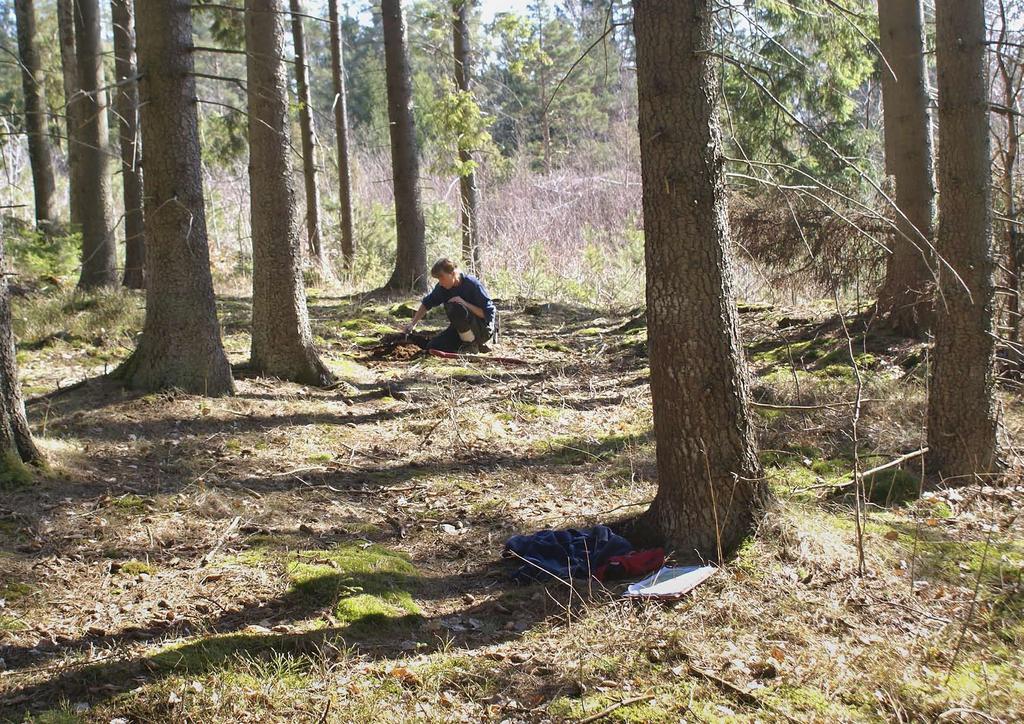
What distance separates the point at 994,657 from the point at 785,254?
7138 mm

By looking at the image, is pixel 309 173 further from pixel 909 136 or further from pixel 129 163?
pixel 909 136

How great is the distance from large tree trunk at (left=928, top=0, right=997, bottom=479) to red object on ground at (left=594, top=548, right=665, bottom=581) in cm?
269

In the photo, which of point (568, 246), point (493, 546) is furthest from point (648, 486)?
point (568, 246)

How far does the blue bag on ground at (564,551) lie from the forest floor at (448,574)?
A: 13 cm

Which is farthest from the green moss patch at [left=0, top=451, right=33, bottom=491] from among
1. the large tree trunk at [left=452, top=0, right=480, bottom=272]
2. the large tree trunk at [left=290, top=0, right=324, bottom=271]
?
the large tree trunk at [left=452, top=0, right=480, bottom=272]

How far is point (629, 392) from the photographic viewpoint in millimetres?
9500

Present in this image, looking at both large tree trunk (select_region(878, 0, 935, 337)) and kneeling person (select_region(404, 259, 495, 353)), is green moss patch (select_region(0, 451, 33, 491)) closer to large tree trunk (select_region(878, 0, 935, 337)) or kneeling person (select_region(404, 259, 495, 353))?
kneeling person (select_region(404, 259, 495, 353))

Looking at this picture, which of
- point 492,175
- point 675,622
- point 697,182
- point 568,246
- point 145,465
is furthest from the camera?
point 492,175

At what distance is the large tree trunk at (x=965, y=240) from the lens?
236 inches

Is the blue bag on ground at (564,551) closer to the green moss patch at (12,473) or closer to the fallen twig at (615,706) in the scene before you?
the fallen twig at (615,706)

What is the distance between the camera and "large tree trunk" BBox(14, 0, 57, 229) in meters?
14.9

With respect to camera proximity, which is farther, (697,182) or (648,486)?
(648,486)

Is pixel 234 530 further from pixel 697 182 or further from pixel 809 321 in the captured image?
pixel 809 321

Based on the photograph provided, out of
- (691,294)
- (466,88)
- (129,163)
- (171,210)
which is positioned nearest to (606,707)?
(691,294)
